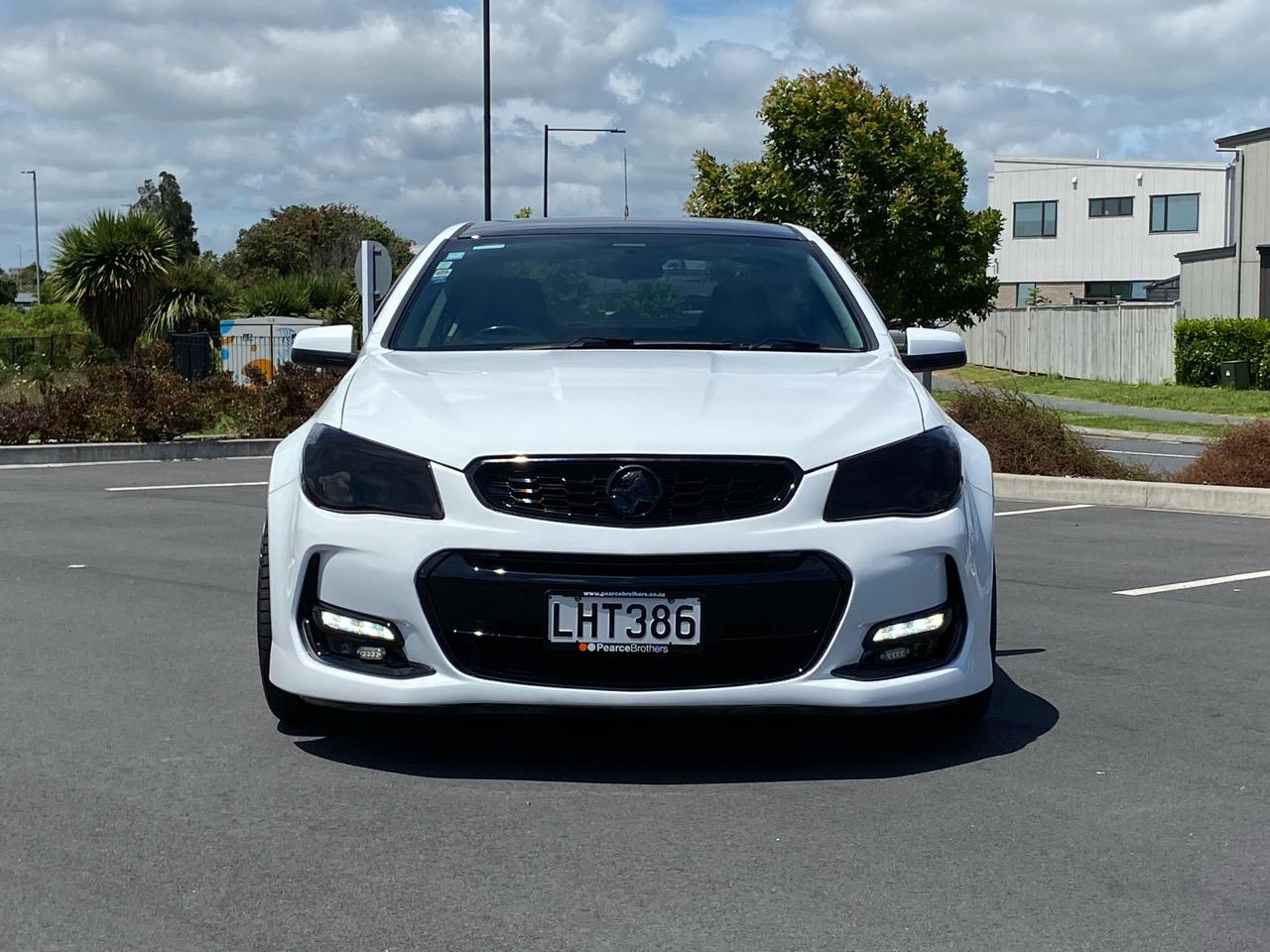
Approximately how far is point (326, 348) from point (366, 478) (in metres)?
1.58

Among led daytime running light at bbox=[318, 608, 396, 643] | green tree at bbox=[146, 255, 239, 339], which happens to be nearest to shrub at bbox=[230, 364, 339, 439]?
led daytime running light at bbox=[318, 608, 396, 643]

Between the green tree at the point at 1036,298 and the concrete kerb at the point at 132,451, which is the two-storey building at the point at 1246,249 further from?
the concrete kerb at the point at 132,451

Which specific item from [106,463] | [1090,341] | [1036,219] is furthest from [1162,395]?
[1036,219]

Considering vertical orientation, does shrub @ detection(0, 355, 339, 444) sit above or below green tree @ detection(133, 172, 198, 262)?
below

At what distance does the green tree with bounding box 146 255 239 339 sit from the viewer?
128 ft

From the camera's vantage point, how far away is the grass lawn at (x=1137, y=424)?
77.7 ft

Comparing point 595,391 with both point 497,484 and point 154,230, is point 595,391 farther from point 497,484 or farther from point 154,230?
point 154,230

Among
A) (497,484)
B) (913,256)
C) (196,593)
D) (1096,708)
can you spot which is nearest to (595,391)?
(497,484)

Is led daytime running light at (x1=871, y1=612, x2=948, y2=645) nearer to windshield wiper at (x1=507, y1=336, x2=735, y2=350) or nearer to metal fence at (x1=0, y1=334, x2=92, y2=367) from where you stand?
windshield wiper at (x1=507, y1=336, x2=735, y2=350)

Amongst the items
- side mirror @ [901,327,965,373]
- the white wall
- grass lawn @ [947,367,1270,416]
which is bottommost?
grass lawn @ [947,367,1270,416]

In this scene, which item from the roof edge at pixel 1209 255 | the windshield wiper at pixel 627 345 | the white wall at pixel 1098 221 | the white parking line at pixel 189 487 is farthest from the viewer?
the white wall at pixel 1098 221

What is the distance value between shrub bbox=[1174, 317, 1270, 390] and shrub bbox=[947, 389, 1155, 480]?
20845 mm

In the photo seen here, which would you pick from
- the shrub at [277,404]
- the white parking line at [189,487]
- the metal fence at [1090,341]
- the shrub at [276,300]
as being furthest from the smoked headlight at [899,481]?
the shrub at [276,300]

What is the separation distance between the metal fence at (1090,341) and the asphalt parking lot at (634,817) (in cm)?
3322
